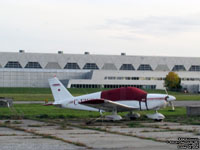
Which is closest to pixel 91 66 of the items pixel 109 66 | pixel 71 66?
pixel 109 66

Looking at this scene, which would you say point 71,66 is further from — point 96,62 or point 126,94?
point 126,94

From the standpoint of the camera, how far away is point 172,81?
10688 centimetres

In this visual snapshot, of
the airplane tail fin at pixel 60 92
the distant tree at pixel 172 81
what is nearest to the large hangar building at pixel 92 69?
the distant tree at pixel 172 81

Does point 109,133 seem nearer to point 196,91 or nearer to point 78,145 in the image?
point 78,145

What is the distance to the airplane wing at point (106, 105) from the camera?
2512cm

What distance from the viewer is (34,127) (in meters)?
21.5

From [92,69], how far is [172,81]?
23.2 meters

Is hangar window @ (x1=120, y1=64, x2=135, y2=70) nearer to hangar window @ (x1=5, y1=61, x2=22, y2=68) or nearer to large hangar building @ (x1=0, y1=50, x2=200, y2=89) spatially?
large hangar building @ (x1=0, y1=50, x2=200, y2=89)

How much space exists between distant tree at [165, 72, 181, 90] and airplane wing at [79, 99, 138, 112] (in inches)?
3201

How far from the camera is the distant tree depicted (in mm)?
106650

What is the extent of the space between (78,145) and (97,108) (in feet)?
37.5

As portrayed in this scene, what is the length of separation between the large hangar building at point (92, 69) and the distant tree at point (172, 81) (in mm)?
3846

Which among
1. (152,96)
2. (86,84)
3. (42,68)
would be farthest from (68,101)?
(42,68)

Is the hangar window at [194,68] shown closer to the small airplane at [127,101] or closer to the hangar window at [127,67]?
the hangar window at [127,67]
